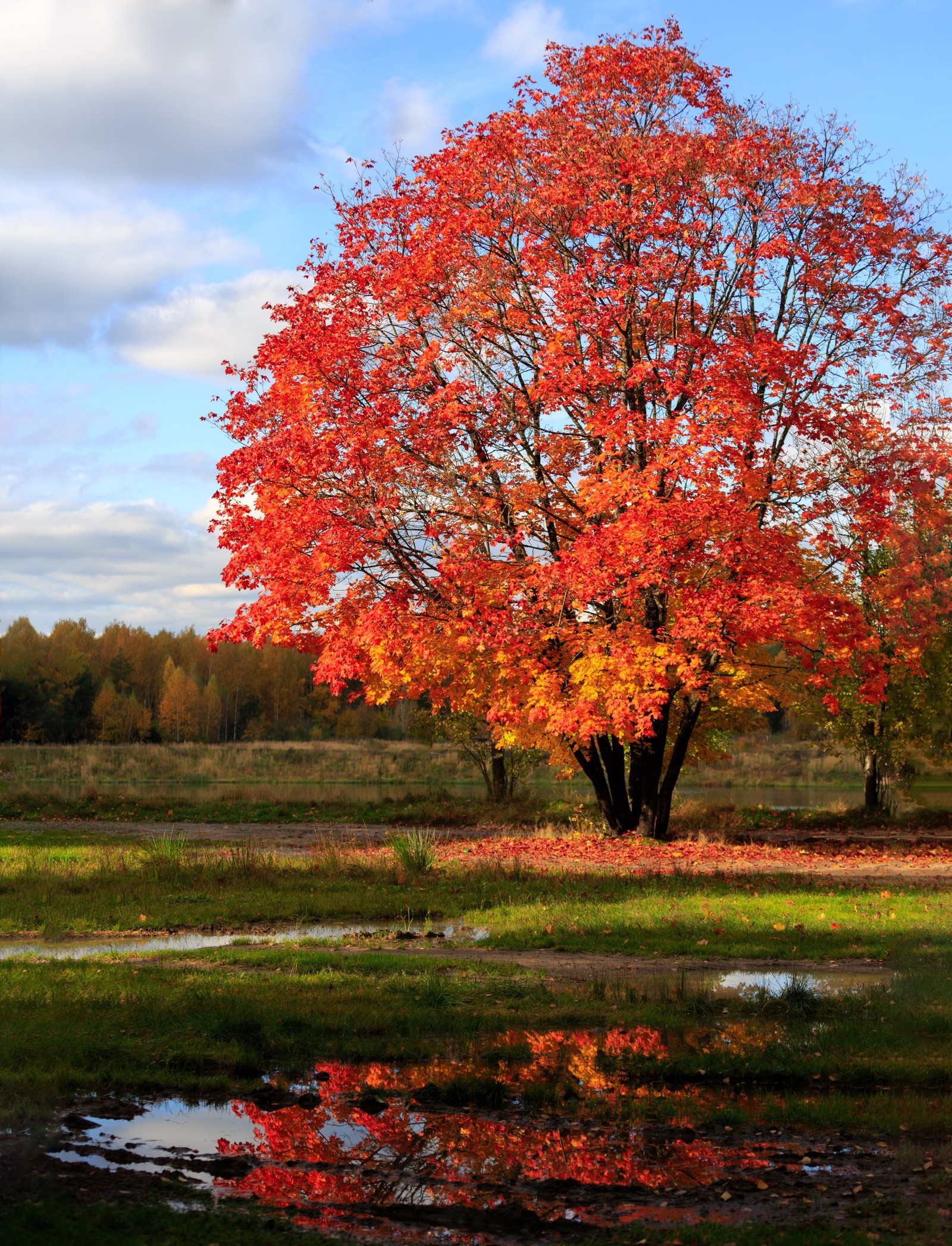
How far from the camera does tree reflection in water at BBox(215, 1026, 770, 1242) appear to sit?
16.9ft

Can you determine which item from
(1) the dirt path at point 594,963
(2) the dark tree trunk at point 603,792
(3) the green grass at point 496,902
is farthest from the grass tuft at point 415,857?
(2) the dark tree trunk at point 603,792

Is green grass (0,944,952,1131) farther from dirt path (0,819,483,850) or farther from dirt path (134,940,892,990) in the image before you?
dirt path (0,819,483,850)

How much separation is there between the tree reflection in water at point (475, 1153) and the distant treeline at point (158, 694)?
74.4m

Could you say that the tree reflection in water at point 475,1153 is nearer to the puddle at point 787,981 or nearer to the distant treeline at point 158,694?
the puddle at point 787,981

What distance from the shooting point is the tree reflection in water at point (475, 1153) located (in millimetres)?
5160

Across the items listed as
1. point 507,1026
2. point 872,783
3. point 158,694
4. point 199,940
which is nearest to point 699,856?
point 199,940

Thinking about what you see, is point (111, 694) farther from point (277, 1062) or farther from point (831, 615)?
point (277, 1062)

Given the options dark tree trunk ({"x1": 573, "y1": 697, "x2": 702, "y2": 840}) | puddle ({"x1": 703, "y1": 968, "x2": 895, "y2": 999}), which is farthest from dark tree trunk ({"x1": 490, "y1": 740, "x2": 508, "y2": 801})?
puddle ({"x1": 703, "y1": 968, "x2": 895, "y2": 999})

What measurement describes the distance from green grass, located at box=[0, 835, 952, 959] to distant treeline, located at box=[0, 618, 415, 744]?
64678mm

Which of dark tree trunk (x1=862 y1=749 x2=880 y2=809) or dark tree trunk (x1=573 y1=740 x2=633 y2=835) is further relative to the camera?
dark tree trunk (x1=862 y1=749 x2=880 y2=809)

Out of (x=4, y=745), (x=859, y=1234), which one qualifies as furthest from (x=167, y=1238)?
(x=4, y=745)

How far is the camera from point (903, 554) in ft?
77.7

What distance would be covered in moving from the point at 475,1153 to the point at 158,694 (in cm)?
11557

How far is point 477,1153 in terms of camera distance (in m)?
5.94
